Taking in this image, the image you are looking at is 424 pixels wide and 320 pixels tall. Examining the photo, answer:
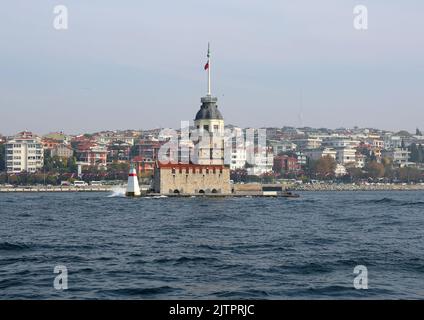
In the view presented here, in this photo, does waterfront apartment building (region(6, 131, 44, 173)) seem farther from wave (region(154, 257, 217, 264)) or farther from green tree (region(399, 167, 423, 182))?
wave (region(154, 257, 217, 264))

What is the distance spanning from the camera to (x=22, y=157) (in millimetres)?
115875

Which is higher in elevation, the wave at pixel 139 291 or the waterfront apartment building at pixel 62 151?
the waterfront apartment building at pixel 62 151

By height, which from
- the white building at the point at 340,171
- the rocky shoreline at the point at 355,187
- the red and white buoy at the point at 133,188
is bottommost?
the rocky shoreline at the point at 355,187

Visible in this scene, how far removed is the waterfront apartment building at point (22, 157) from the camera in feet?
380

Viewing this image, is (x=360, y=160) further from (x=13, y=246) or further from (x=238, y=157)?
(x=13, y=246)

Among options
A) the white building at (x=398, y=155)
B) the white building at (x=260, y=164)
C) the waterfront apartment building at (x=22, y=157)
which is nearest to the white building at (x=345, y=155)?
the white building at (x=398, y=155)

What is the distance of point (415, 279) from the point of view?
14094 millimetres

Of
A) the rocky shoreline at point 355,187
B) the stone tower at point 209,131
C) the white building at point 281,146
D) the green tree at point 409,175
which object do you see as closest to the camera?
the stone tower at point 209,131

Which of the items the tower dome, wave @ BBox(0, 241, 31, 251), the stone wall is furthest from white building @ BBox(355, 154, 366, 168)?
wave @ BBox(0, 241, 31, 251)

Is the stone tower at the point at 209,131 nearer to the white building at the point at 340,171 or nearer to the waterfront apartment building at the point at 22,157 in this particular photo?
the waterfront apartment building at the point at 22,157

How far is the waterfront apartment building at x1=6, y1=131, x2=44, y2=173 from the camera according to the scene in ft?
380

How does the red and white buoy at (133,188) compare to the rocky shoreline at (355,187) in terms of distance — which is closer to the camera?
the red and white buoy at (133,188)

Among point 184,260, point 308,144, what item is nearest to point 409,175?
point 308,144

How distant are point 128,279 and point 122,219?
59.9 feet
